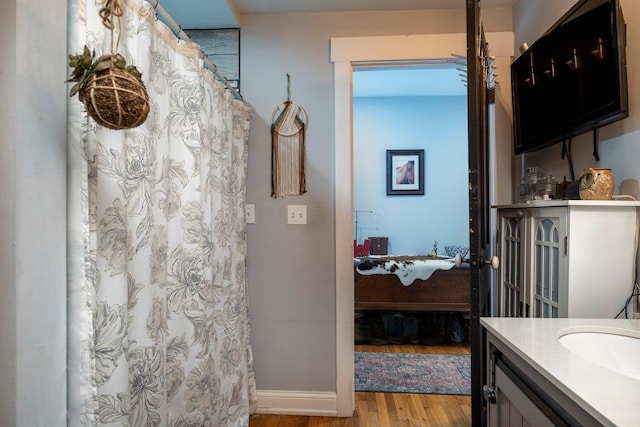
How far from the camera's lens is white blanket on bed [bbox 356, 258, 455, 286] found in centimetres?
317

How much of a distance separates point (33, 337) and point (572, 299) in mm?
1497

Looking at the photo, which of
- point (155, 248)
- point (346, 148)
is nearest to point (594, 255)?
point (346, 148)

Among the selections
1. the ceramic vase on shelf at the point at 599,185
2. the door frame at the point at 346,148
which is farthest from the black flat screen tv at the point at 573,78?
the door frame at the point at 346,148

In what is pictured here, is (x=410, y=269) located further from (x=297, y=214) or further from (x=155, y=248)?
(x=155, y=248)

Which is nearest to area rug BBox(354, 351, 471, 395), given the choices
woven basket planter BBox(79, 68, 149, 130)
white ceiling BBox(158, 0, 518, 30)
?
woven basket planter BBox(79, 68, 149, 130)

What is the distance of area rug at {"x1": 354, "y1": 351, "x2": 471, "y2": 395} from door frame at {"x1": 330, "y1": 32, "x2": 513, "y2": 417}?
478 mm

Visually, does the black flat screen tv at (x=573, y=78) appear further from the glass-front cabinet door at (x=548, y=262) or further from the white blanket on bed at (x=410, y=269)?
the white blanket on bed at (x=410, y=269)

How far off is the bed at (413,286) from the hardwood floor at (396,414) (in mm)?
879

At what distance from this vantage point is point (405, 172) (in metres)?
4.91

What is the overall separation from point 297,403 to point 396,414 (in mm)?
603

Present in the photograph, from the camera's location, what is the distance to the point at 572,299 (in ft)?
3.91

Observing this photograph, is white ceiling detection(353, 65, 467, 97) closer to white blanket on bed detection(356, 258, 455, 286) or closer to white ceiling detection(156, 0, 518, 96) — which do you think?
white ceiling detection(156, 0, 518, 96)

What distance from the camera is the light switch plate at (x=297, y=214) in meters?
2.20

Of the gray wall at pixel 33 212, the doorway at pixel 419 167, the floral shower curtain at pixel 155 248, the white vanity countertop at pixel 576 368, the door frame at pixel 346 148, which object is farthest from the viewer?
the doorway at pixel 419 167
